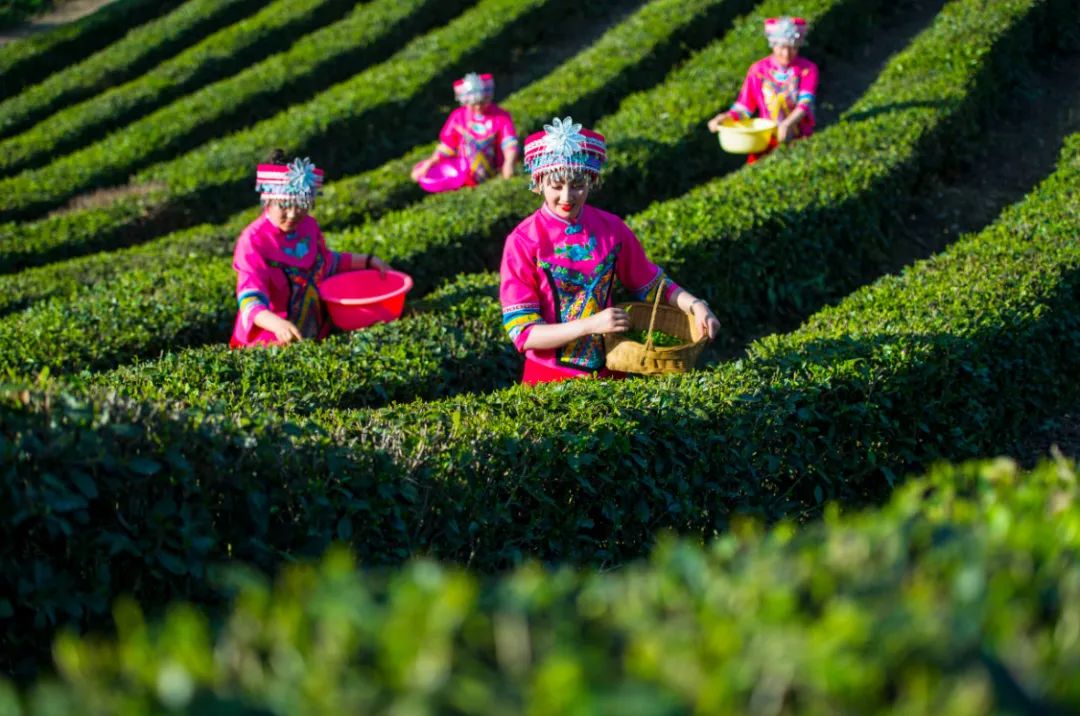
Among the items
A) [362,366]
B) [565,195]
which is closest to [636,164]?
[362,366]

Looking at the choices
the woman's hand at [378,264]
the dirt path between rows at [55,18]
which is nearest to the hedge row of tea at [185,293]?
the woman's hand at [378,264]

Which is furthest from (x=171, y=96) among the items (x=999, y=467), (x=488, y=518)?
(x=999, y=467)

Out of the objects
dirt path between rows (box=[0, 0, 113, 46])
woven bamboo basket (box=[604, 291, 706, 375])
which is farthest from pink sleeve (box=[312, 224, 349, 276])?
dirt path between rows (box=[0, 0, 113, 46])

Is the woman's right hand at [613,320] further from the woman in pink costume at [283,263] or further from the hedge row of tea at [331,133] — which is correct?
the hedge row of tea at [331,133]

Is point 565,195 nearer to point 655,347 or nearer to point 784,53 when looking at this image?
point 655,347

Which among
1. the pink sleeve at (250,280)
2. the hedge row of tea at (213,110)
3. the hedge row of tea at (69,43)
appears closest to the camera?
the pink sleeve at (250,280)

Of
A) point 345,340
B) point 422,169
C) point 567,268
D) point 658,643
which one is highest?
point 658,643

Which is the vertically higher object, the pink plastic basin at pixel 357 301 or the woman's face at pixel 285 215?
the woman's face at pixel 285 215

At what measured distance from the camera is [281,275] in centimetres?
654

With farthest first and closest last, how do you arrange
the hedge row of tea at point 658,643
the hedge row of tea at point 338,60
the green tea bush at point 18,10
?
the green tea bush at point 18,10 < the hedge row of tea at point 338,60 < the hedge row of tea at point 658,643

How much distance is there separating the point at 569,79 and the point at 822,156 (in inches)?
180

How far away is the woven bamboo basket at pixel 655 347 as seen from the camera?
4918 mm

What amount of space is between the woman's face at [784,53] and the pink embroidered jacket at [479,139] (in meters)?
2.35

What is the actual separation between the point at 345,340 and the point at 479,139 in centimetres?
441
